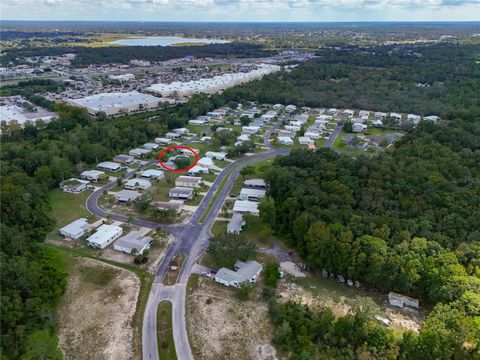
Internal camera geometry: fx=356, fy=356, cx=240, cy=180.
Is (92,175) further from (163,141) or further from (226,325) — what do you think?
(226,325)

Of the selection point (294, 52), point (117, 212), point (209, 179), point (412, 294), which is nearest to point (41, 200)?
point (117, 212)

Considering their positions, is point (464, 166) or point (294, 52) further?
point (294, 52)

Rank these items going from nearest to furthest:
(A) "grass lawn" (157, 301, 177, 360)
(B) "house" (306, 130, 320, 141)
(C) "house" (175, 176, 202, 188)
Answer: (A) "grass lawn" (157, 301, 177, 360), (C) "house" (175, 176, 202, 188), (B) "house" (306, 130, 320, 141)

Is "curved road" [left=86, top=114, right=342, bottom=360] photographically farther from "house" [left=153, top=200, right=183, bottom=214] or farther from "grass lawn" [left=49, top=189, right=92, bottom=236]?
"house" [left=153, top=200, right=183, bottom=214]

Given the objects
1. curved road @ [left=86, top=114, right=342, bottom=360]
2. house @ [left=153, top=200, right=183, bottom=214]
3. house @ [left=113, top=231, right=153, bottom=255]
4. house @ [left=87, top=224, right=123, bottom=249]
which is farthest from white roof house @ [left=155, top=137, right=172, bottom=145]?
house @ [left=113, top=231, right=153, bottom=255]

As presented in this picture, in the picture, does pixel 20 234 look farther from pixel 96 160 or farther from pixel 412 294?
pixel 412 294

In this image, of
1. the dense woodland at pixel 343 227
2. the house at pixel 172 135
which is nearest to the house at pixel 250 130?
the house at pixel 172 135
